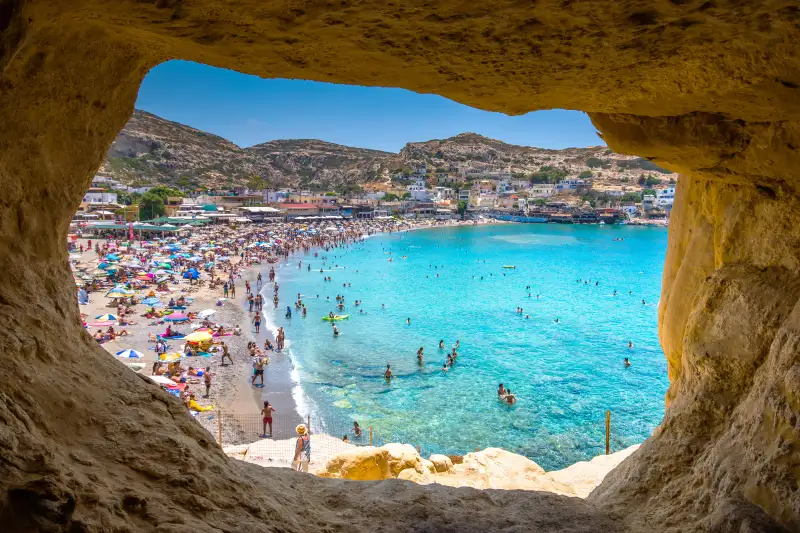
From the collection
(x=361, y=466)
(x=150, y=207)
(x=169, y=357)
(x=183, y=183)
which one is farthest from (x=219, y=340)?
(x=183, y=183)

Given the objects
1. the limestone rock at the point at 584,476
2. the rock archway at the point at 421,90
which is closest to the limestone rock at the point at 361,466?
the limestone rock at the point at 584,476

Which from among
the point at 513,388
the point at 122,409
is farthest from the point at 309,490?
the point at 513,388

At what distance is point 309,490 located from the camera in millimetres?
4457

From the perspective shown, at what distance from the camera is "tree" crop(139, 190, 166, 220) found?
58.8 meters

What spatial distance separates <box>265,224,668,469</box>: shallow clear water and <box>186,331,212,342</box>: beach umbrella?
3691 mm

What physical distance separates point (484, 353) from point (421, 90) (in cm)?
2031

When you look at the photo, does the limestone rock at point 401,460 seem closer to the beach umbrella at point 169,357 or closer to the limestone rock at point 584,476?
the limestone rock at point 584,476

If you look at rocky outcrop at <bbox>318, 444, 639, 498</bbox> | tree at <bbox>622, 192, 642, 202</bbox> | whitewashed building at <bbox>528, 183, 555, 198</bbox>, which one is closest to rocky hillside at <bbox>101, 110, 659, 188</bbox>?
whitewashed building at <bbox>528, 183, 555, 198</bbox>

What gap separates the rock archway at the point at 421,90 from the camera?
2461 millimetres

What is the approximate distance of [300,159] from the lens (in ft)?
554

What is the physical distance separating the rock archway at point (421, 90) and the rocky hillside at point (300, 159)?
113 m

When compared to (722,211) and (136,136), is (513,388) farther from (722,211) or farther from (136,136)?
(136,136)

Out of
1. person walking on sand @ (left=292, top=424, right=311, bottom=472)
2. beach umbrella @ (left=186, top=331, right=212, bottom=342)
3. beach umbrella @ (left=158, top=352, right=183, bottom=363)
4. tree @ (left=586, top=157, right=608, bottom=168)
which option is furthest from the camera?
tree @ (left=586, top=157, right=608, bottom=168)

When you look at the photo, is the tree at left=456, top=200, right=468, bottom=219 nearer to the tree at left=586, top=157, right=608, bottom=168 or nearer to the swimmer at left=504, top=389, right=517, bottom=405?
the tree at left=586, top=157, right=608, bottom=168
